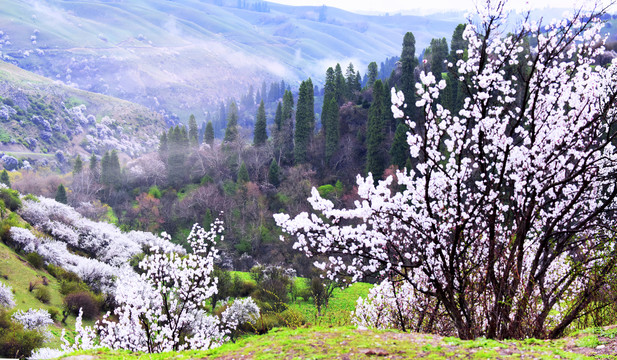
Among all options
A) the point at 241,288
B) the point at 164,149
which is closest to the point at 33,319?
the point at 241,288

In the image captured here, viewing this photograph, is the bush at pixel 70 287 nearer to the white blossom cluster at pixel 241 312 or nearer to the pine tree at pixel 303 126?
the white blossom cluster at pixel 241 312

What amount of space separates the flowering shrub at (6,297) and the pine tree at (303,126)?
4216 centimetres

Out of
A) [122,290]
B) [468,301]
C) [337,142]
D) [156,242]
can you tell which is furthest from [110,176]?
[468,301]

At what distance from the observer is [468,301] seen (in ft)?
25.2

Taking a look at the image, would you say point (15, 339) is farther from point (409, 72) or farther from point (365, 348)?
point (409, 72)


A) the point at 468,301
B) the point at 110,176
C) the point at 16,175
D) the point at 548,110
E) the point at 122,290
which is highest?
the point at 548,110

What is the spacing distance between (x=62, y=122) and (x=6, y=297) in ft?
451

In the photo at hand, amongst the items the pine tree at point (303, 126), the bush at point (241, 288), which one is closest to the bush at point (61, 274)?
the bush at point (241, 288)

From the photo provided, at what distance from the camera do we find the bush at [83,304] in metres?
22.4

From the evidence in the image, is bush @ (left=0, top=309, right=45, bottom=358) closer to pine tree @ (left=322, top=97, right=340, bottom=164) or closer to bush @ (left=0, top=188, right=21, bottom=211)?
bush @ (left=0, top=188, right=21, bottom=211)

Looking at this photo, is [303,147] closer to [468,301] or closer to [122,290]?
[122,290]

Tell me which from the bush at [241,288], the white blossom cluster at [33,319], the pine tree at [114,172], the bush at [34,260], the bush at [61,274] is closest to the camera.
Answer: the white blossom cluster at [33,319]

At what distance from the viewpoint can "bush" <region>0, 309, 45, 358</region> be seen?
16.7 m

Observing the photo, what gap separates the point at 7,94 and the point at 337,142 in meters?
129
